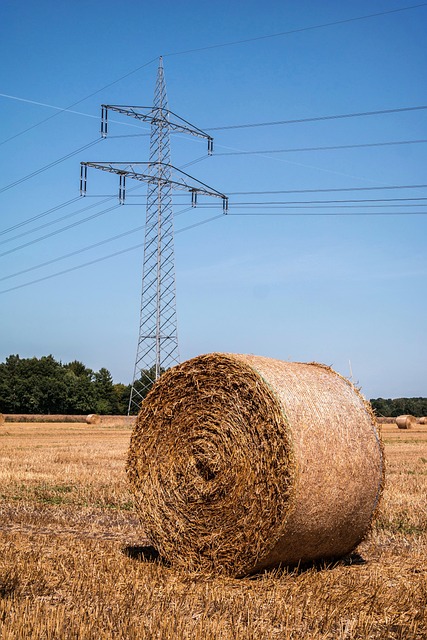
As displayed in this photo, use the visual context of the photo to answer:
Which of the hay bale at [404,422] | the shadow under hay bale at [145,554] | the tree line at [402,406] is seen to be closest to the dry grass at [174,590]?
the shadow under hay bale at [145,554]

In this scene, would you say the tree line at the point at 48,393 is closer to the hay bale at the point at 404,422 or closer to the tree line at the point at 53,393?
the tree line at the point at 53,393

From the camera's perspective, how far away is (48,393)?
83125mm

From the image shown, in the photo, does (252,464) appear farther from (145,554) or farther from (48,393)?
(48,393)

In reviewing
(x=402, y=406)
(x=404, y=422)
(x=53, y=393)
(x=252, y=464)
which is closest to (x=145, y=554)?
(x=252, y=464)

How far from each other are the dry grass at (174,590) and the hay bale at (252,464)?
313 millimetres

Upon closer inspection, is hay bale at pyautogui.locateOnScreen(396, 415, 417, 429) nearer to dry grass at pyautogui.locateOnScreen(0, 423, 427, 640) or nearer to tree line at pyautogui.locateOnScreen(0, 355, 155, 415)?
dry grass at pyautogui.locateOnScreen(0, 423, 427, 640)

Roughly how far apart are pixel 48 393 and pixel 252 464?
77.9 metres

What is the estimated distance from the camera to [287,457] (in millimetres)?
7273

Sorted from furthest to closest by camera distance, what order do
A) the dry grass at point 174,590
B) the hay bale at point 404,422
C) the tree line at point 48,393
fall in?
the tree line at point 48,393 < the hay bale at point 404,422 < the dry grass at point 174,590

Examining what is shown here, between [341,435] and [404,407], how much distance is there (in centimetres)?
8610

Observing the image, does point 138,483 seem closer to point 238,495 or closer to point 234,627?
point 238,495

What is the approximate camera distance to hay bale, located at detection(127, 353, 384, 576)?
733cm

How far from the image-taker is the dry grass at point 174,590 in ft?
17.6

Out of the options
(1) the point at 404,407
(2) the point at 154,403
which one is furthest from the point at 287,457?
(1) the point at 404,407
